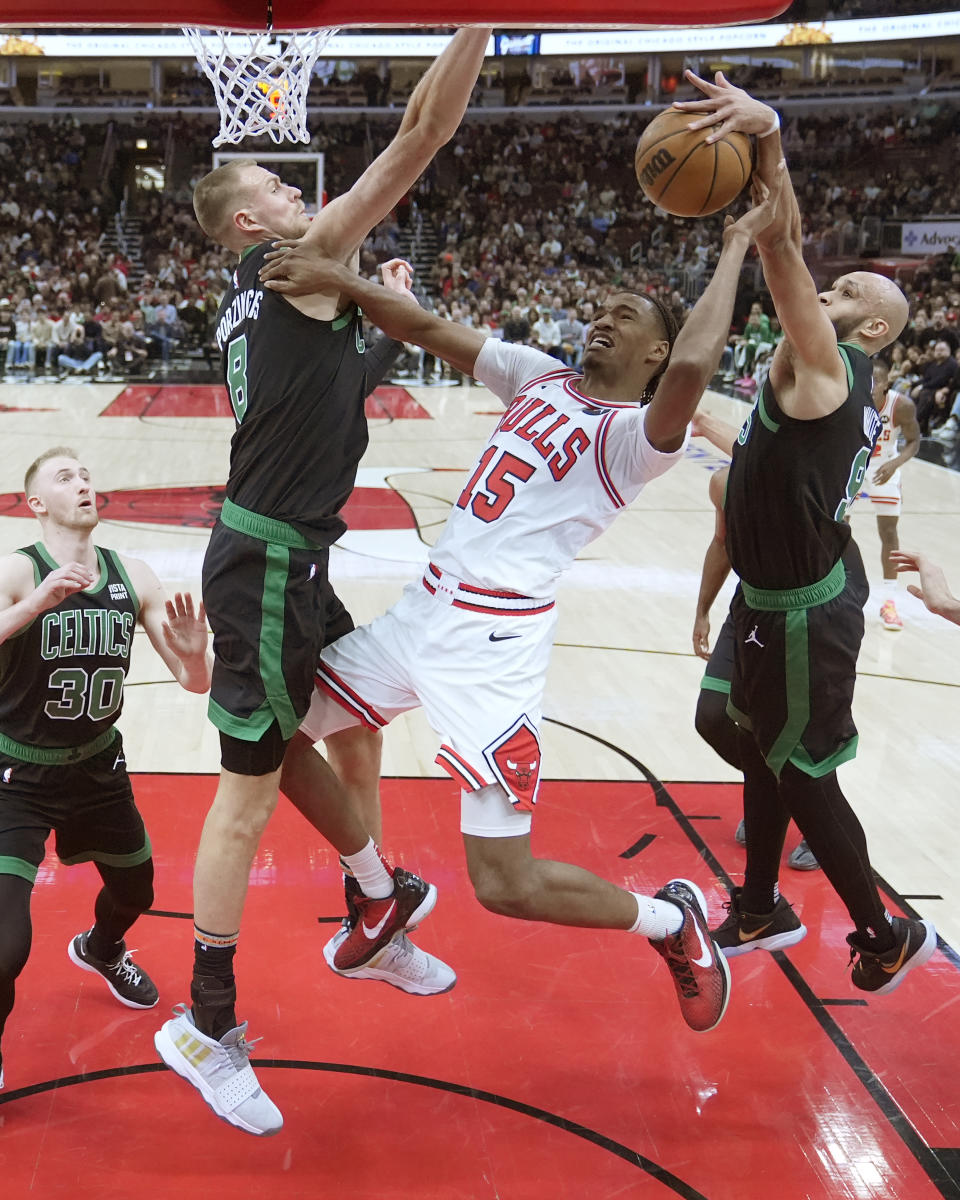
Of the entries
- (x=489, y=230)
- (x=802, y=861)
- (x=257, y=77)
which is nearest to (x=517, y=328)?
(x=489, y=230)

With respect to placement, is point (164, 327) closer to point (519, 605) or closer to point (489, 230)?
point (489, 230)

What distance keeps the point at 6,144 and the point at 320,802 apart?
110ft

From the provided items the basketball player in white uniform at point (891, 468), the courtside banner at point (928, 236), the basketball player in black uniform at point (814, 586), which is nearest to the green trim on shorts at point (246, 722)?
the basketball player in black uniform at point (814, 586)

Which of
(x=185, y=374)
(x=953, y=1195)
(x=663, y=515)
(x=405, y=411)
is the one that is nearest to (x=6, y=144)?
(x=185, y=374)

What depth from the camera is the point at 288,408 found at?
321 cm

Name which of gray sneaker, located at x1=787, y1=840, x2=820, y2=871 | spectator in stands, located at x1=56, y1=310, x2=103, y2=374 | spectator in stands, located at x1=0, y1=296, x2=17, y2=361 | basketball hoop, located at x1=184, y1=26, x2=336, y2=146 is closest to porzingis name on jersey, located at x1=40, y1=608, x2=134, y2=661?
gray sneaker, located at x1=787, y1=840, x2=820, y2=871

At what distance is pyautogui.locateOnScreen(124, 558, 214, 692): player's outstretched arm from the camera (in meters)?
3.41

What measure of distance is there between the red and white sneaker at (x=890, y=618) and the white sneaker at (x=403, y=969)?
4.97 m

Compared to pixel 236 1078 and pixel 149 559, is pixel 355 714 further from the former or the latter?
pixel 149 559

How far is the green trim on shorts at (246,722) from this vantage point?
3.19 metres

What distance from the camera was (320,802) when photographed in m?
3.46

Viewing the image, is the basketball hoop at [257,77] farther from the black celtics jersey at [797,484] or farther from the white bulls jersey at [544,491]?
the black celtics jersey at [797,484]

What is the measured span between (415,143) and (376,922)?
2099mm

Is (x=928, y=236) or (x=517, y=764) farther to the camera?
(x=928, y=236)
